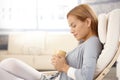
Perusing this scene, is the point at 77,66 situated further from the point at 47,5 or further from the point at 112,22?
the point at 47,5

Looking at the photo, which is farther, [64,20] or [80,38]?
[64,20]

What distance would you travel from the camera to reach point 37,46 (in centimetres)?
389

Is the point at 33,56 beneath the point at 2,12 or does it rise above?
beneath

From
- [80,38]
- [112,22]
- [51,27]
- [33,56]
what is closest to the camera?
[112,22]

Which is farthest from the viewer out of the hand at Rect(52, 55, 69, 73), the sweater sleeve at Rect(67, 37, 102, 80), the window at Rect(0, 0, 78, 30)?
the window at Rect(0, 0, 78, 30)

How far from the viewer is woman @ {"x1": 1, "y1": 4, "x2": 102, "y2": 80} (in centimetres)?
158

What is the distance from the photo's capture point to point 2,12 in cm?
415

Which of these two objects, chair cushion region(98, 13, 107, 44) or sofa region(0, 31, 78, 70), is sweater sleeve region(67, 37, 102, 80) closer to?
chair cushion region(98, 13, 107, 44)

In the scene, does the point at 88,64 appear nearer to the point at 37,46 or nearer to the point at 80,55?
the point at 80,55

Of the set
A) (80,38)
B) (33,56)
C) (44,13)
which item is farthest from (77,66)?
(44,13)

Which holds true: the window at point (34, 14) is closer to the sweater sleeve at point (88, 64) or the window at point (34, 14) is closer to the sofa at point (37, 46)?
the sofa at point (37, 46)

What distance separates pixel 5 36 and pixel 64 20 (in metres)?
1.02

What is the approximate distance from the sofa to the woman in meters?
1.89

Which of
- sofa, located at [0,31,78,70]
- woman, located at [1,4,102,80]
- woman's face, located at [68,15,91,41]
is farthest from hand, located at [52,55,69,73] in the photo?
sofa, located at [0,31,78,70]
